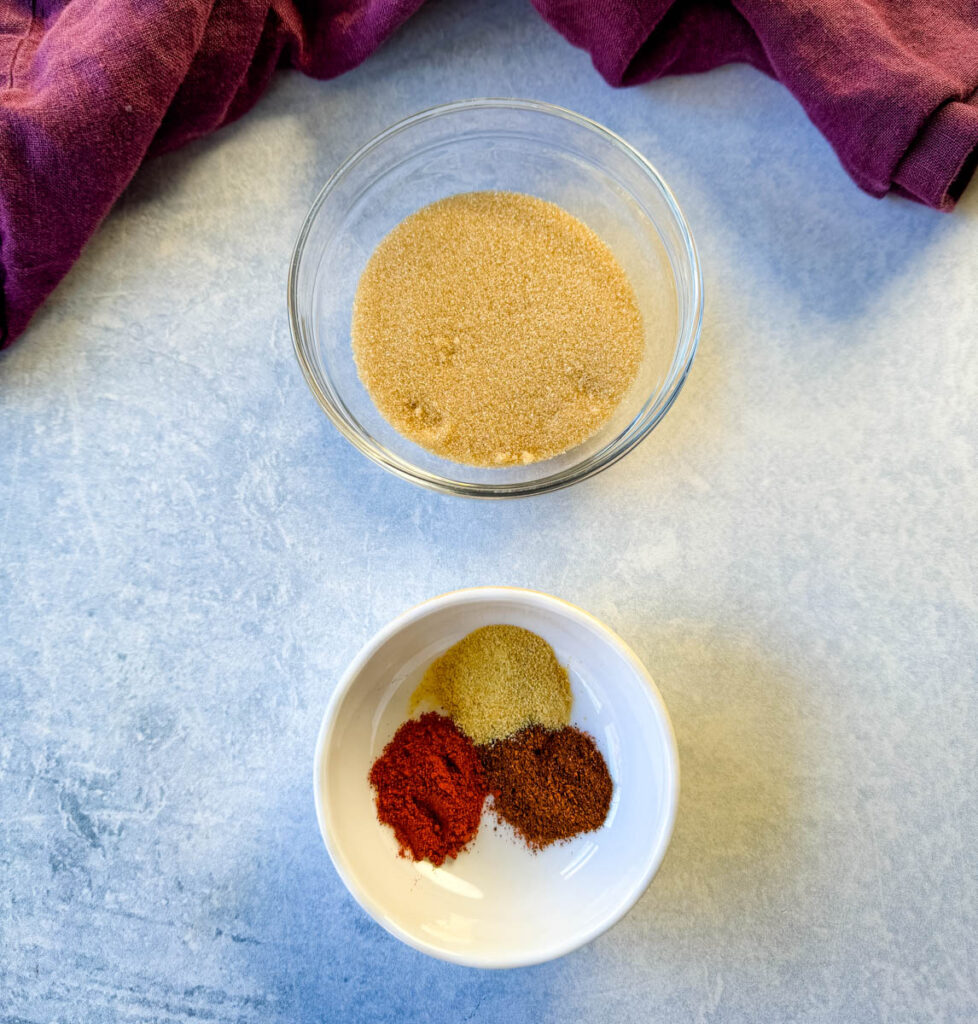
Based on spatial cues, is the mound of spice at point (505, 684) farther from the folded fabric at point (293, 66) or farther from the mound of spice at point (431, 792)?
the folded fabric at point (293, 66)

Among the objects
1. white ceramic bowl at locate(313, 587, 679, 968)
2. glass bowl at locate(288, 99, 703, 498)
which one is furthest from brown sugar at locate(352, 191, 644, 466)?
white ceramic bowl at locate(313, 587, 679, 968)

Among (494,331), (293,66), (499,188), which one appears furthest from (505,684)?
(293,66)

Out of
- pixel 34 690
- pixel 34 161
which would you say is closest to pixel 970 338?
pixel 34 161

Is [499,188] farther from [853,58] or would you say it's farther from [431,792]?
[431,792]

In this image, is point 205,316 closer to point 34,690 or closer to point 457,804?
point 34,690

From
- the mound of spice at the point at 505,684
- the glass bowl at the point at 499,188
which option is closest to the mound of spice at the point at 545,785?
the mound of spice at the point at 505,684

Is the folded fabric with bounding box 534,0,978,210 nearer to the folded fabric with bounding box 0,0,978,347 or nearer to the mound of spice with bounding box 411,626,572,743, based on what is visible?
the folded fabric with bounding box 0,0,978,347
